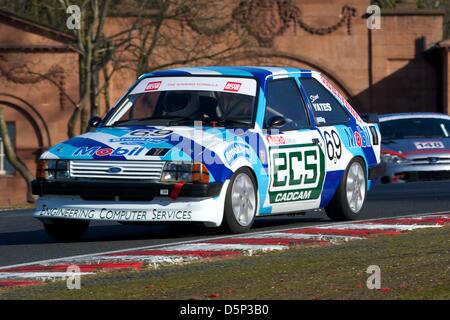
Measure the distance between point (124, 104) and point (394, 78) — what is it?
31047mm

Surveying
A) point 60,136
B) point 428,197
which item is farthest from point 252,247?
point 60,136

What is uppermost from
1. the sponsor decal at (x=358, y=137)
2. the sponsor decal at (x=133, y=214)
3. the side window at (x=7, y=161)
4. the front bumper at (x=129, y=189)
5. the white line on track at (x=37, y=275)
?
the sponsor decal at (x=358, y=137)

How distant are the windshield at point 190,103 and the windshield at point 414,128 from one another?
11.8 meters

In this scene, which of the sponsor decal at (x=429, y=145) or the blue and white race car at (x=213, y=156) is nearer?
the blue and white race car at (x=213, y=156)

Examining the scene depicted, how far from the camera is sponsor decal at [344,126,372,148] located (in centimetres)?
1444

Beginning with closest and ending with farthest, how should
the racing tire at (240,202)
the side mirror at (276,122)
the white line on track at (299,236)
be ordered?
the white line on track at (299,236), the racing tire at (240,202), the side mirror at (276,122)

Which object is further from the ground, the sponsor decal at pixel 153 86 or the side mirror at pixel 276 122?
the sponsor decal at pixel 153 86

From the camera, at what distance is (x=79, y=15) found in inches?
1229

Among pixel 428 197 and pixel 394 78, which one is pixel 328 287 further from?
pixel 394 78

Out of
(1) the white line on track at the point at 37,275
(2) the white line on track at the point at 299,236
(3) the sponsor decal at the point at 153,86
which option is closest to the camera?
(1) the white line on track at the point at 37,275

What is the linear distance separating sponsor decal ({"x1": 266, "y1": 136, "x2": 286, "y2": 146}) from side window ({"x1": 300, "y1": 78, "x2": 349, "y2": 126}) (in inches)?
33.2

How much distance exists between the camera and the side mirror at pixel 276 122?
13.1m

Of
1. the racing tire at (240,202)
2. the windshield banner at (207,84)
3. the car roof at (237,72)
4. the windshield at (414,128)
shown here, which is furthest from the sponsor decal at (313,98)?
the windshield at (414,128)

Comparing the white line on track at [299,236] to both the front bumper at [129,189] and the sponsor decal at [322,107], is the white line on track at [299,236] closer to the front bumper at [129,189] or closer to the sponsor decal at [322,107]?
the front bumper at [129,189]
